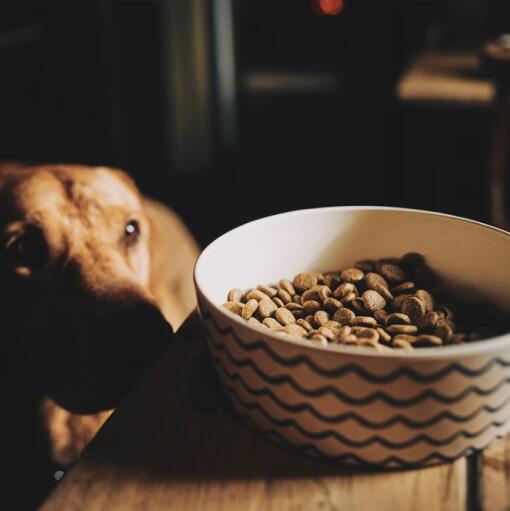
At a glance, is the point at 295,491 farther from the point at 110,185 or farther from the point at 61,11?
the point at 61,11

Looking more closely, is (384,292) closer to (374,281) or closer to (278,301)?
(374,281)

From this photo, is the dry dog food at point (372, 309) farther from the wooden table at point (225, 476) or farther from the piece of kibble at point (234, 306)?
the wooden table at point (225, 476)

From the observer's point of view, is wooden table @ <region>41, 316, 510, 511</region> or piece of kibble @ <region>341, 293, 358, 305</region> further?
piece of kibble @ <region>341, 293, 358, 305</region>

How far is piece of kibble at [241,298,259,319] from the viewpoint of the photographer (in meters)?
0.68

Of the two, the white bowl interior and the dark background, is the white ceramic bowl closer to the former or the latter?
the white bowl interior

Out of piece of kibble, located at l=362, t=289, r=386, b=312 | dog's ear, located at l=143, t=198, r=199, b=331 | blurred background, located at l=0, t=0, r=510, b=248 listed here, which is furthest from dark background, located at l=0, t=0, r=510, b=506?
piece of kibble, located at l=362, t=289, r=386, b=312

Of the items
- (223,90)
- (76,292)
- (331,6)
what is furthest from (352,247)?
(331,6)

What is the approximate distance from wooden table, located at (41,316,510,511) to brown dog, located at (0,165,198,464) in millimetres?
373

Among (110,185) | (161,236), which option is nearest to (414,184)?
(161,236)

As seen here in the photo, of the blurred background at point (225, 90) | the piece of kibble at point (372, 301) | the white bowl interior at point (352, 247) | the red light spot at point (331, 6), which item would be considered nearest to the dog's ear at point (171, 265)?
the white bowl interior at point (352, 247)

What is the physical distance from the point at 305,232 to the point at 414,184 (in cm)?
172

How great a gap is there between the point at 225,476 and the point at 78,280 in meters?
0.74

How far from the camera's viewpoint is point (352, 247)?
0.80m

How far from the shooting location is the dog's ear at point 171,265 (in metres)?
1.55
